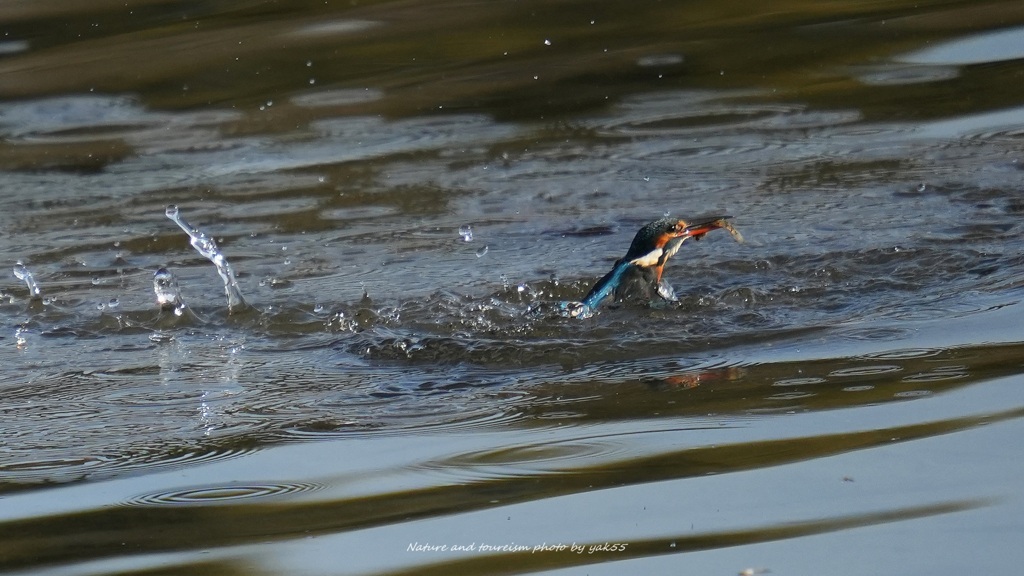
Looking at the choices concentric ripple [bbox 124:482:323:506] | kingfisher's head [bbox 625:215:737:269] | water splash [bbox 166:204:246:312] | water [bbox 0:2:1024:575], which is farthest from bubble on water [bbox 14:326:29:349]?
kingfisher's head [bbox 625:215:737:269]

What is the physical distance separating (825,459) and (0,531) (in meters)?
1.77

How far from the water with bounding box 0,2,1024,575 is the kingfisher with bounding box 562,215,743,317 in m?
0.09

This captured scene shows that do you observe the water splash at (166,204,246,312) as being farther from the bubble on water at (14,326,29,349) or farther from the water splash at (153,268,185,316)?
the bubble on water at (14,326,29,349)

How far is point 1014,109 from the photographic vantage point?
7781mm

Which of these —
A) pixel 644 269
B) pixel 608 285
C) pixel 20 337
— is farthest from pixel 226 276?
pixel 644 269

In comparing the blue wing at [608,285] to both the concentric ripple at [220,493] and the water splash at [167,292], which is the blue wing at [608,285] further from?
the concentric ripple at [220,493]

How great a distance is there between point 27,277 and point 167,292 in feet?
2.17

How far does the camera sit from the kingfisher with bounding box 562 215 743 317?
5.16 m

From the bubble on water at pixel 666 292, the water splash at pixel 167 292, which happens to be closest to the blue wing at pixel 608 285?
the bubble on water at pixel 666 292

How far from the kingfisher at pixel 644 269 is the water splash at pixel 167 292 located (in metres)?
1.42

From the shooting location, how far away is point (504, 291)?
553cm

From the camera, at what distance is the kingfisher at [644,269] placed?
5160 millimetres

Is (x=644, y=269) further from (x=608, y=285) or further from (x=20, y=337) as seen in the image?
(x=20, y=337)

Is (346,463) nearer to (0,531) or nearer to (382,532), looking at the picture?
(382,532)
